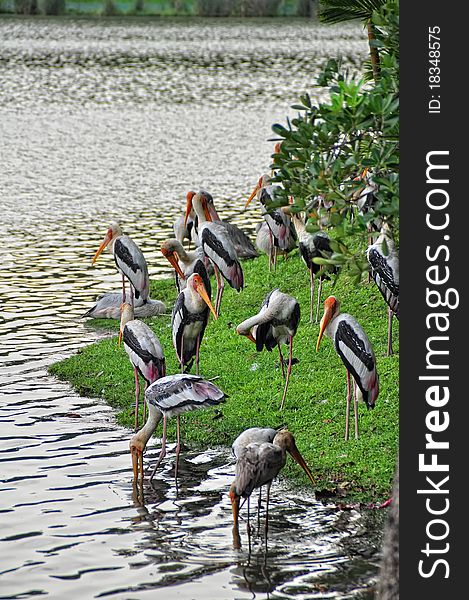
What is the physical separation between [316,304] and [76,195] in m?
9.76

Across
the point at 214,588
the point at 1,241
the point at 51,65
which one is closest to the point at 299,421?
the point at 214,588

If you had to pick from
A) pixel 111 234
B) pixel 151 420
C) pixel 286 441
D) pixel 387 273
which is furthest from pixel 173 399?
pixel 111 234

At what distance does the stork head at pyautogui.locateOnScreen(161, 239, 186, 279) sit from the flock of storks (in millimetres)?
13

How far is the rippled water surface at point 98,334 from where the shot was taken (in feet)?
25.9

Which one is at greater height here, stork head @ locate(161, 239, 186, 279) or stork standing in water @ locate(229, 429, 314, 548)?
stork head @ locate(161, 239, 186, 279)

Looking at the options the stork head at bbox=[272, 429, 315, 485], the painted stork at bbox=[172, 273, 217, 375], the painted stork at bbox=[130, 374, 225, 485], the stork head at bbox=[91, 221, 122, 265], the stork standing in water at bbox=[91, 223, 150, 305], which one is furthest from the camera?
the stork head at bbox=[91, 221, 122, 265]

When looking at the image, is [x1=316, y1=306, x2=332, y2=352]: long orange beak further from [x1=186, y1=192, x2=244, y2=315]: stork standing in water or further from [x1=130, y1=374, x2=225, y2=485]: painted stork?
[x1=186, y1=192, x2=244, y2=315]: stork standing in water

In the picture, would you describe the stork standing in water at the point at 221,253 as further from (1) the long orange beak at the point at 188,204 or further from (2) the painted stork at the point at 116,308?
(1) the long orange beak at the point at 188,204

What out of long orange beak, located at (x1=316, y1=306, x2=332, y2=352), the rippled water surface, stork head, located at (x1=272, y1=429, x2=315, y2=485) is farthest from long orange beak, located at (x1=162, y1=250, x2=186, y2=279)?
stork head, located at (x1=272, y1=429, x2=315, y2=485)

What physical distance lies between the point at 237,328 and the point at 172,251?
2.56m

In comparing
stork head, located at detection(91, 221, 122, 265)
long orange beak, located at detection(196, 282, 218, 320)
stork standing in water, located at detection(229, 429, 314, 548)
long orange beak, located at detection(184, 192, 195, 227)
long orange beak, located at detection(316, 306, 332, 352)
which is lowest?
stork standing in water, located at detection(229, 429, 314, 548)

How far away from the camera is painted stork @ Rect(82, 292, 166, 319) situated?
45.9 ft

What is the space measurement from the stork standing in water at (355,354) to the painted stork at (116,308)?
4.15 meters

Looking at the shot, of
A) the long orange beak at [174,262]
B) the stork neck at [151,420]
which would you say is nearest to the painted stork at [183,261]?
the long orange beak at [174,262]
